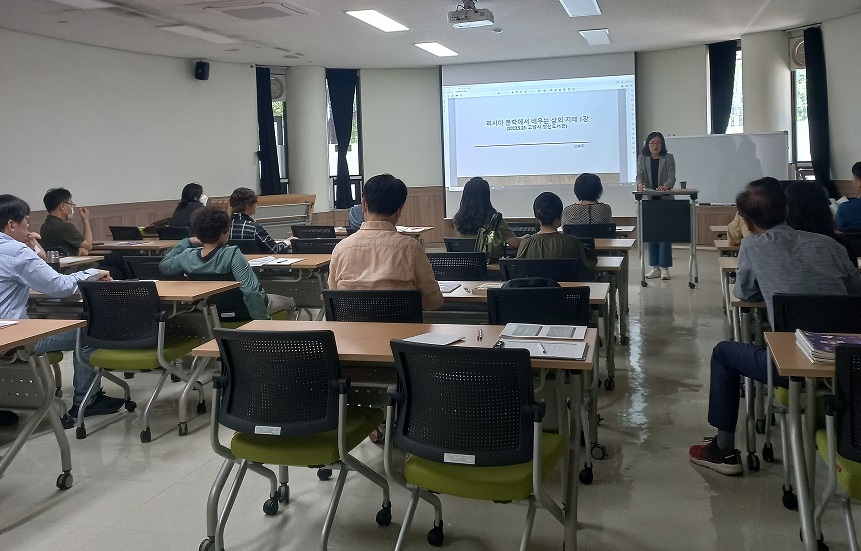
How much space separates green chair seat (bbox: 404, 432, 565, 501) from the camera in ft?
7.09

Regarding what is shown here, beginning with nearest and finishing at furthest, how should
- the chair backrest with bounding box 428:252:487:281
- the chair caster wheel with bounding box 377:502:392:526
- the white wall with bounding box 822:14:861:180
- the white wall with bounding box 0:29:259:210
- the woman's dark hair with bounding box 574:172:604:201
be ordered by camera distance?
the chair caster wheel with bounding box 377:502:392:526
the chair backrest with bounding box 428:252:487:281
the woman's dark hair with bounding box 574:172:604:201
the white wall with bounding box 0:29:259:210
the white wall with bounding box 822:14:861:180

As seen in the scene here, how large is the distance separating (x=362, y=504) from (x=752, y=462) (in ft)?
5.51

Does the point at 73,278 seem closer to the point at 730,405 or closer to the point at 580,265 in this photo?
the point at 580,265

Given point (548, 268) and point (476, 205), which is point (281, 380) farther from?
point (476, 205)

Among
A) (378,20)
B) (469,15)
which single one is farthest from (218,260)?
(378,20)

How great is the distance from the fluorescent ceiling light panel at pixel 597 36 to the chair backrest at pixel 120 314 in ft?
23.7

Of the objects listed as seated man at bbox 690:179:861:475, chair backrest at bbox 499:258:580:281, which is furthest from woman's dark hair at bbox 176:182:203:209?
seated man at bbox 690:179:861:475

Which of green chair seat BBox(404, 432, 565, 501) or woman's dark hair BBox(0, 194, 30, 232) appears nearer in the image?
green chair seat BBox(404, 432, 565, 501)

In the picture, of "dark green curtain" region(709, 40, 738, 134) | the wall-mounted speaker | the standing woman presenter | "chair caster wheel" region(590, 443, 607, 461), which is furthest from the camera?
"dark green curtain" region(709, 40, 738, 134)

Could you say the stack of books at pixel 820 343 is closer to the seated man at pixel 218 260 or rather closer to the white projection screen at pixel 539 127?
the seated man at pixel 218 260

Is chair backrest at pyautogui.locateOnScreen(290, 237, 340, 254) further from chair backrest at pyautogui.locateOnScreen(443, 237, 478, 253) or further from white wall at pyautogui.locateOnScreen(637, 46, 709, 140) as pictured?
white wall at pyautogui.locateOnScreen(637, 46, 709, 140)

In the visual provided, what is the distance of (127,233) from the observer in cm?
734

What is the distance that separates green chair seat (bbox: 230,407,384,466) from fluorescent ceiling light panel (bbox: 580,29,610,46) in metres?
7.94

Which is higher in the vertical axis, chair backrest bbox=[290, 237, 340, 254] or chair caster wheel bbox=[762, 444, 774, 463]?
chair backrest bbox=[290, 237, 340, 254]
